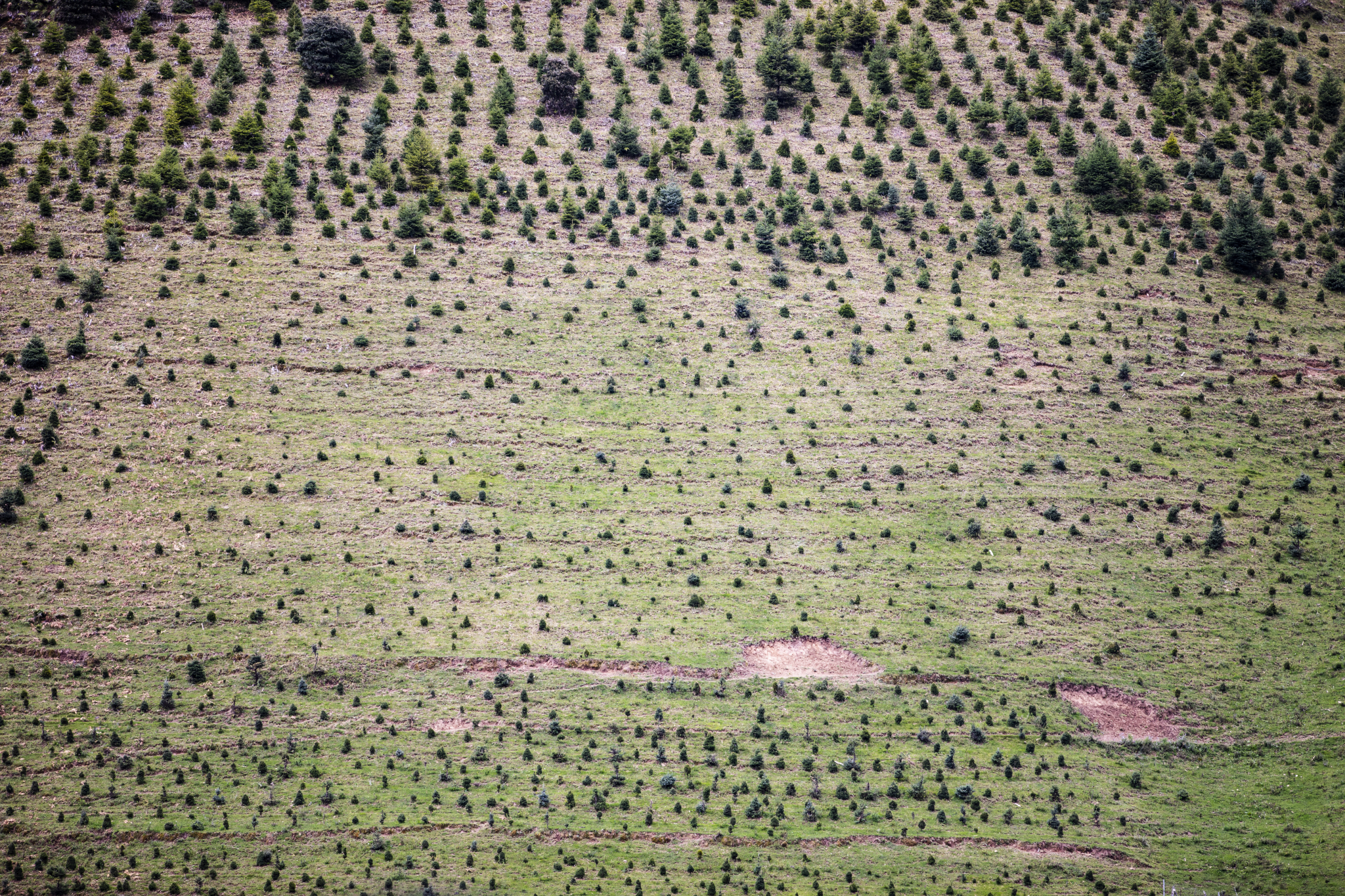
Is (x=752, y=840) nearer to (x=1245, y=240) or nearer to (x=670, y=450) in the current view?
(x=670, y=450)

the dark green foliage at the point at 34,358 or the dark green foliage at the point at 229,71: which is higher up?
the dark green foliage at the point at 229,71

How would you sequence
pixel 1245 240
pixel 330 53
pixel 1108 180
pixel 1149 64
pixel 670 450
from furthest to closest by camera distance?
pixel 1149 64, pixel 330 53, pixel 1108 180, pixel 1245 240, pixel 670 450

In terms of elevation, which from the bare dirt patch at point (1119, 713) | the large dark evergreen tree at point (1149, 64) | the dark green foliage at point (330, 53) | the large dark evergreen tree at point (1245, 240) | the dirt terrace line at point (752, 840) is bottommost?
the dirt terrace line at point (752, 840)

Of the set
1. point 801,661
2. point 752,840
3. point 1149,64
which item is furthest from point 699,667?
point 1149,64

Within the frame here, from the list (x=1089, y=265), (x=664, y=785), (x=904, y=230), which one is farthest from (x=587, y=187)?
(x=664, y=785)

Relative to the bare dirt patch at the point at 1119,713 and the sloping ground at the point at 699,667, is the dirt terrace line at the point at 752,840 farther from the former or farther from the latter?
the sloping ground at the point at 699,667

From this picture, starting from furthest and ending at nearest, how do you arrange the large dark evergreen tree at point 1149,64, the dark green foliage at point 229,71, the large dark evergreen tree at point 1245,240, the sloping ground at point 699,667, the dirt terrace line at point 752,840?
the large dark evergreen tree at point 1149,64, the dark green foliage at point 229,71, the large dark evergreen tree at point 1245,240, the sloping ground at point 699,667, the dirt terrace line at point 752,840

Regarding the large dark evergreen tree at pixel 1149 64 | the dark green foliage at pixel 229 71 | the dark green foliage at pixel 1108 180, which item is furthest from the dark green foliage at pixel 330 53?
the large dark evergreen tree at pixel 1149 64
